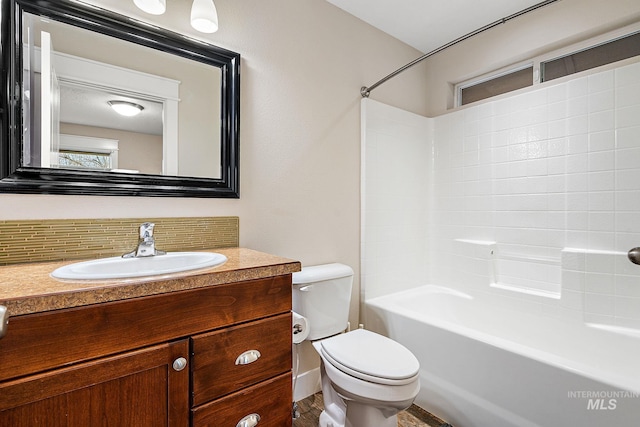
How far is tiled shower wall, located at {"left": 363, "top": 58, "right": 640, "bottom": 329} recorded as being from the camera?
1709mm

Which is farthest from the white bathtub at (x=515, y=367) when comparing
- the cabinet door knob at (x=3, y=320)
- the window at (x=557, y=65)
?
the cabinet door knob at (x=3, y=320)

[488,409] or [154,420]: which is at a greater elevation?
[154,420]

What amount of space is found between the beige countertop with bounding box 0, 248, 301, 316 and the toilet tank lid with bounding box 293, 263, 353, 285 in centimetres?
49

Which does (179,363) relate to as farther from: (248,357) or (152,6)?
(152,6)

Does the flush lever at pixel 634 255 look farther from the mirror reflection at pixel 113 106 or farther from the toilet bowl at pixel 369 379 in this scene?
the mirror reflection at pixel 113 106

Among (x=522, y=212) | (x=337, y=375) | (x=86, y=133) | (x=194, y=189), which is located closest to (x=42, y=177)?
(x=86, y=133)

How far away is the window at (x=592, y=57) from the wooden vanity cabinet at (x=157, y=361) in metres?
2.20

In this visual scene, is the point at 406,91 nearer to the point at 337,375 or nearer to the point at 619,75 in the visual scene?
the point at 619,75

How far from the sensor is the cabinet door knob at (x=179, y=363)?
896 mm

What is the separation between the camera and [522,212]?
211 centimetres

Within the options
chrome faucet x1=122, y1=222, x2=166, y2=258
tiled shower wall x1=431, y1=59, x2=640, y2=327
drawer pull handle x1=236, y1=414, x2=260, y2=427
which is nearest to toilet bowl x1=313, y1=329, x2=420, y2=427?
drawer pull handle x1=236, y1=414, x2=260, y2=427

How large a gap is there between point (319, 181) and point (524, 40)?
1693mm

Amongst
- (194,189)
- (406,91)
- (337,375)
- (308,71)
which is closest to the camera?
(337,375)

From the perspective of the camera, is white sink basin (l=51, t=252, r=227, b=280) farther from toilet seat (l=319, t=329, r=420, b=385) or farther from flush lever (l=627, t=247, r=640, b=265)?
flush lever (l=627, t=247, r=640, b=265)
